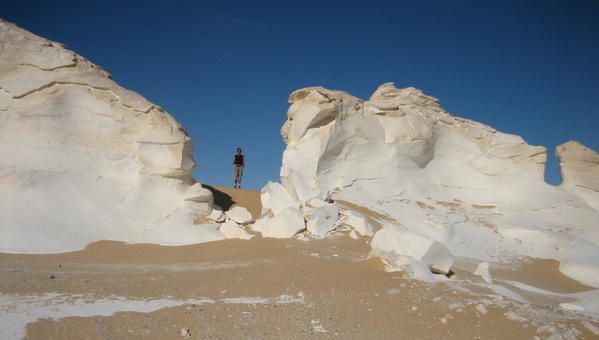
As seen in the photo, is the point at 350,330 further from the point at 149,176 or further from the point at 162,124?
the point at 162,124

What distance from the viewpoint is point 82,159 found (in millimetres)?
9211

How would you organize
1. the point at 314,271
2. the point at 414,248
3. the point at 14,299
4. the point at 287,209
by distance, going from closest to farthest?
the point at 14,299 → the point at 314,271 → the point at 414,248 → the point at 287,209

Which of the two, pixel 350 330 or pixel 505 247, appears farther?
pixel 505 247

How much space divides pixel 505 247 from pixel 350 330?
8.58 meters

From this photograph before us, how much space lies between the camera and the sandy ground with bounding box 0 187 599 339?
3.96m

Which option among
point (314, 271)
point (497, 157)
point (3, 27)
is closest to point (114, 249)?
point (314, 271)

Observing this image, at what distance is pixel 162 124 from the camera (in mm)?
10047

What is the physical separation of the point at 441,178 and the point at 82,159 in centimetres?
1062

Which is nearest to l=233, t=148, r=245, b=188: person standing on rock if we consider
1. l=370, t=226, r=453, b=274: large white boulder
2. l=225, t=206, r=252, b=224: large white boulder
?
l=225, t=206, r=252, b=224: large white boulder

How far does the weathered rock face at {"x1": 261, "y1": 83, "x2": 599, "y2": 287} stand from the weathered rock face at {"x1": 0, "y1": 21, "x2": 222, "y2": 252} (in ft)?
7.89

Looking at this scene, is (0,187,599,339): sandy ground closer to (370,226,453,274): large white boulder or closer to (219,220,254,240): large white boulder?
(370,226,453,274): large white boulder

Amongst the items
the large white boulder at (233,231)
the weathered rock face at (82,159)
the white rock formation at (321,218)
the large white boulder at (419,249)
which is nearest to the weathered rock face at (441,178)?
the white rock formation at (321,218)

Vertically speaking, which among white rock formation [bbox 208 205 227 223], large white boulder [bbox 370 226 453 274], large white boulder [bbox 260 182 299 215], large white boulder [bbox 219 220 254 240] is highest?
large white boulder [bbox 260 182 299 215]

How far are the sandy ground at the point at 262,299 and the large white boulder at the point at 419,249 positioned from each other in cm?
36
